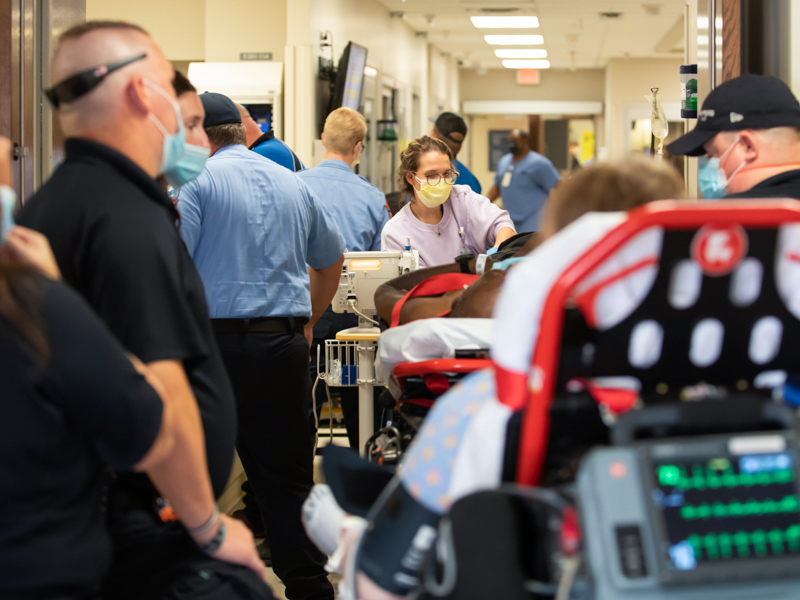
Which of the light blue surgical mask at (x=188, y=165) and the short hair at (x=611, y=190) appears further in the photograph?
the light blue surgical mask at (x=188, y=165)

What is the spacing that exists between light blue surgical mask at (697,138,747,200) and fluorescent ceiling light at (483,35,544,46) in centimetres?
1146

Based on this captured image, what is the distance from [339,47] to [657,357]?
783 centimetres

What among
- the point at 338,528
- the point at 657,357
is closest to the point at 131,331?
the point at 338,528

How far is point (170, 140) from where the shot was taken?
154 cm

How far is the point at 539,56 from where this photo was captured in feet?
52.9

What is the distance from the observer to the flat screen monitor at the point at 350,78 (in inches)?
308

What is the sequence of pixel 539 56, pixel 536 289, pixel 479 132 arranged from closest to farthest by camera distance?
pixel 536 289
pixel 539 56
pixel 479 132

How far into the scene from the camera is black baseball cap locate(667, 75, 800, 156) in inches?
A: 89.4

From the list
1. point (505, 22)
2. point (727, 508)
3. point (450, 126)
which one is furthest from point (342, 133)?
point (505, 22)

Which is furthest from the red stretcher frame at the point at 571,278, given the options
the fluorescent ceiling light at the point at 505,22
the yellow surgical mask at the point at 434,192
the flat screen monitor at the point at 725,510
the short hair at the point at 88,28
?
the fluorescent ceiling light at the point at 505,22

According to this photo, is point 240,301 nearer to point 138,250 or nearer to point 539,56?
point 138,250

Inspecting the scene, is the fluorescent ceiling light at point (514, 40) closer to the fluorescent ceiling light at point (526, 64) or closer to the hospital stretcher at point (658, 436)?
the fluorescent ceiling light at point (526, 64)

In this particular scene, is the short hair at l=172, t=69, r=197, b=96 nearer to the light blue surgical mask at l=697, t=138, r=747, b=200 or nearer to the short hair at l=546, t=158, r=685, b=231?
the short hair at l=546, t=158, r=685, b=231

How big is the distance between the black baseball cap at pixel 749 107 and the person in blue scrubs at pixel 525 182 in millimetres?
6526
